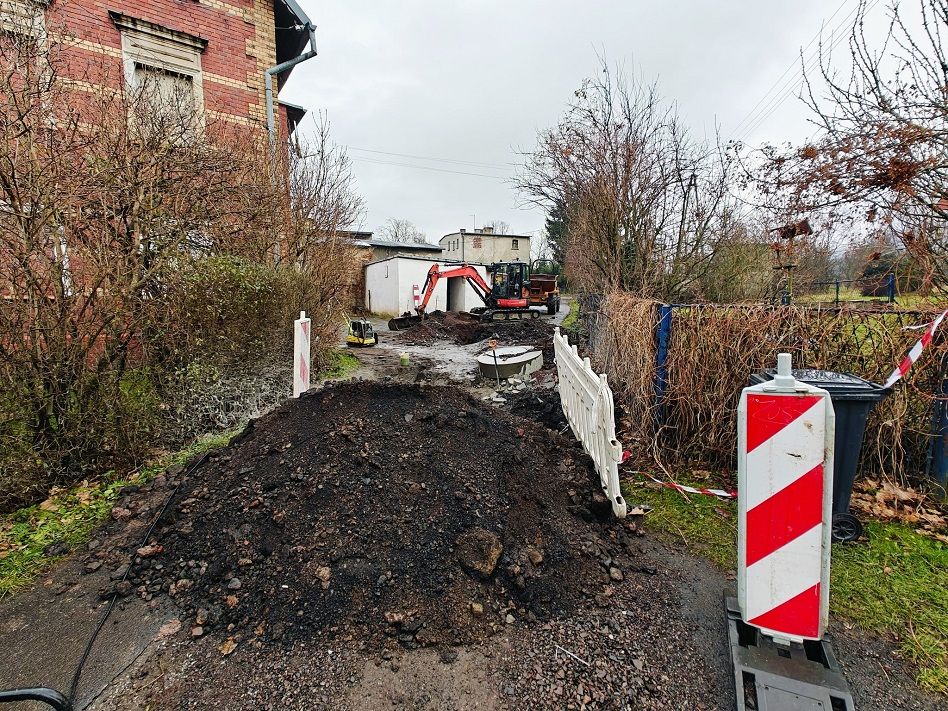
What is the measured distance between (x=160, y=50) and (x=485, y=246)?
148 feet

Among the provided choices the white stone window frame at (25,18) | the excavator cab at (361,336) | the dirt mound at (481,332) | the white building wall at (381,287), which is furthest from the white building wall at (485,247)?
the white stone window frame at (25,18)

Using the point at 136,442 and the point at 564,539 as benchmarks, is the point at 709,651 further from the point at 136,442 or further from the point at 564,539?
the point at 136,442

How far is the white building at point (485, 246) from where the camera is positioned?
Answer: 173 feet

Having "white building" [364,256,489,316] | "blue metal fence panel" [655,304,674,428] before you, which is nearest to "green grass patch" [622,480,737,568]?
"blue metal fence panel" [655,304,674,428]

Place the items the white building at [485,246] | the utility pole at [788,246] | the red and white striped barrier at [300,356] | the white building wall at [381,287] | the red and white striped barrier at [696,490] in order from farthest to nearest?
the white building at [485,246] → the white building wall at [381,287] → the utility pole at [788,246] → the red and white striped barrier at [300,356] → the red and white striped barrier at [696,490]

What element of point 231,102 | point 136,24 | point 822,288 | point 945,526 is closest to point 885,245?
point 945,526

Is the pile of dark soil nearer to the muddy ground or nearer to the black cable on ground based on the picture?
the muddy ground

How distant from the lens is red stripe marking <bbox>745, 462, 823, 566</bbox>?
6.13ft

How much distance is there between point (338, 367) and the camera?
9.91 metres

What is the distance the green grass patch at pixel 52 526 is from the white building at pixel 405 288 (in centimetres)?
1875

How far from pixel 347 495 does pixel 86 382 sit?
8.73 feet

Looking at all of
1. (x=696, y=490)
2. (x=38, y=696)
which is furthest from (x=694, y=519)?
(x=38, y=696)

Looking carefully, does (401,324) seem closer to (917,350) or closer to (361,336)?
(361,336)

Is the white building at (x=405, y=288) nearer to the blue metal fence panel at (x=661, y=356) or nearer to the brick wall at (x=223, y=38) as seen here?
the brick wall at (x=223, y=38)
